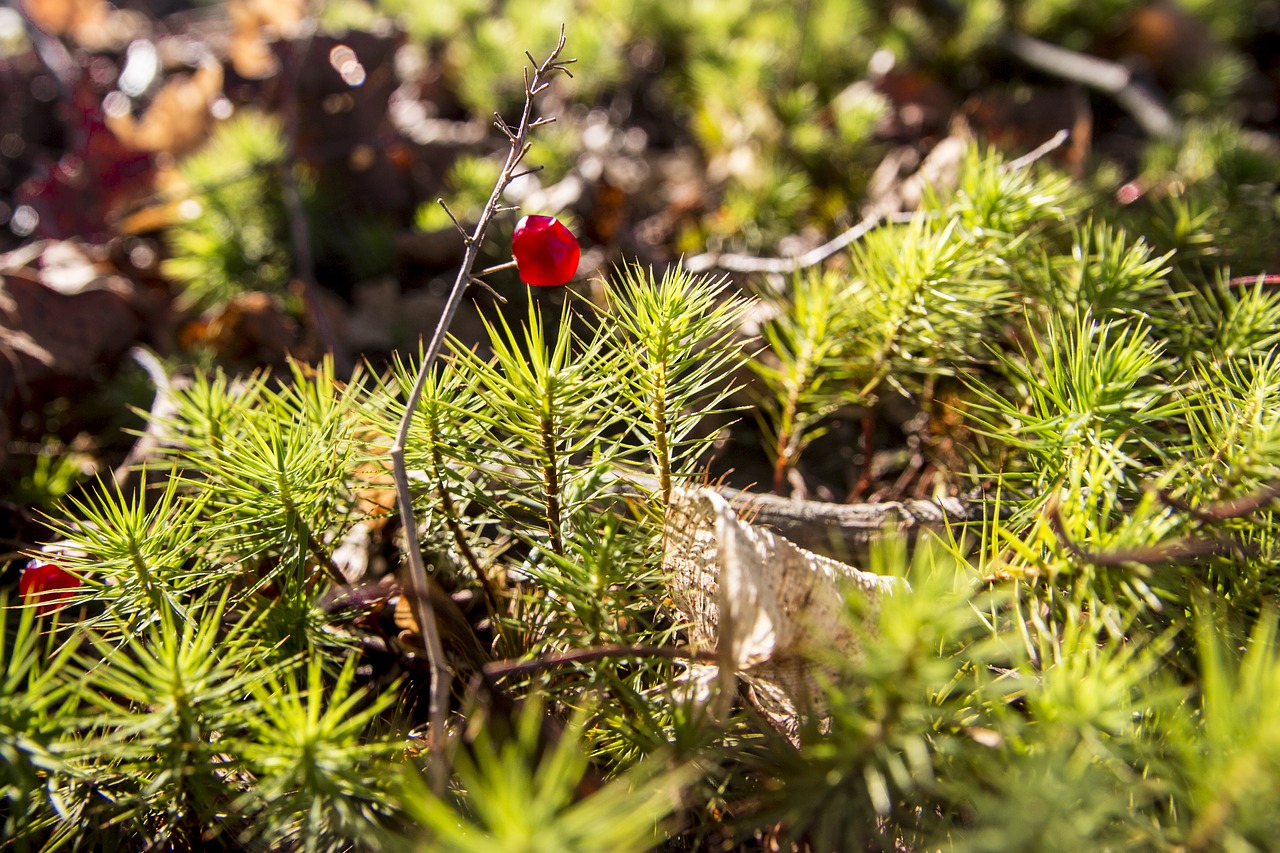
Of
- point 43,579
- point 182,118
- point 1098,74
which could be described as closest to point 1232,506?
point 43,579

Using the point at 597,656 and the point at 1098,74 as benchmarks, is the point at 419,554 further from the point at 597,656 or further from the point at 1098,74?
the point at 1098,74

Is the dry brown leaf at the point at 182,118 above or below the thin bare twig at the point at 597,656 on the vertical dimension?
above

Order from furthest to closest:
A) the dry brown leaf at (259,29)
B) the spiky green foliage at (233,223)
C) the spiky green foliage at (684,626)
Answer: the dry brown leaf at (259,29), the spiky green foliage at (233,223), the spiky green foliage at (684,626)

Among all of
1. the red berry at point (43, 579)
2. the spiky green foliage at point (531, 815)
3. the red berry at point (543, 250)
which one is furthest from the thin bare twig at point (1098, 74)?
the red berry at point (43, 579)

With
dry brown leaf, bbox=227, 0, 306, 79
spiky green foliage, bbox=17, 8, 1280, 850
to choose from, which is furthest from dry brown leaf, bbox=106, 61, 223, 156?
spiky green foliage, bbox=17, 8, 1280, 850

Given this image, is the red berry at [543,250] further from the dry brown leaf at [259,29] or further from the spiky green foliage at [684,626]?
the dry brown leaf at [259,29]

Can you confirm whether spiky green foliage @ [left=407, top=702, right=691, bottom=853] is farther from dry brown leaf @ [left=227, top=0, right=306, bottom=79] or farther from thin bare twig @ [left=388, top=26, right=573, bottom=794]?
dry brown leaf @ [left=227, top=0, right=306, bottom=79]

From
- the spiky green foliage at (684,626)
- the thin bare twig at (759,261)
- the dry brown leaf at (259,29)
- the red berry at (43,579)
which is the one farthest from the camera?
the dry brown leaf at (259,29)

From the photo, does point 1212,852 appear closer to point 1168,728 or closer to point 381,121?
point 1168,728
